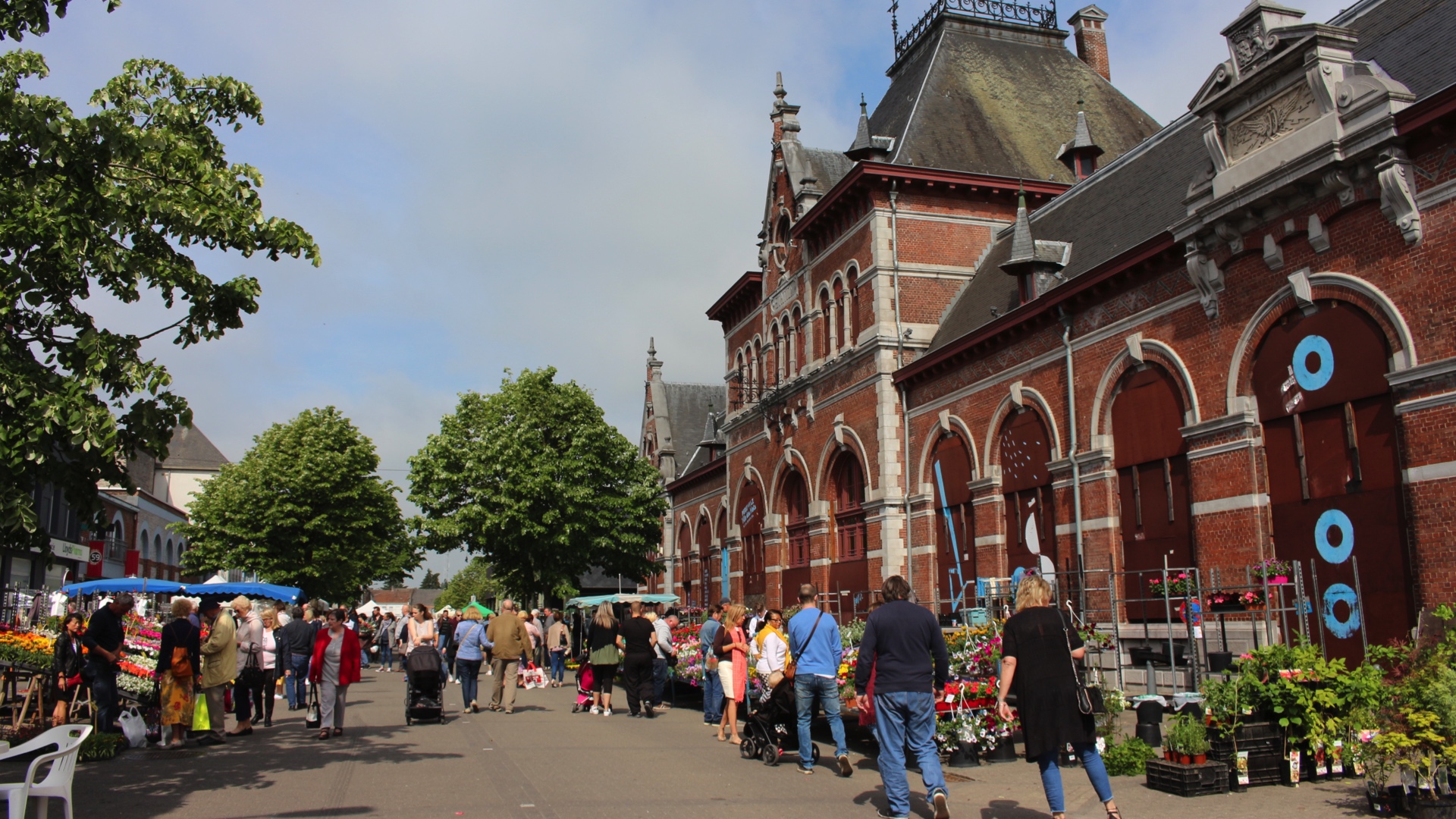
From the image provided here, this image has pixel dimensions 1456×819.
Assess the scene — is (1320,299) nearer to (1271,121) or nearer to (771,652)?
(1271,121)

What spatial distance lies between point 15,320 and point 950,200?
2249 cm

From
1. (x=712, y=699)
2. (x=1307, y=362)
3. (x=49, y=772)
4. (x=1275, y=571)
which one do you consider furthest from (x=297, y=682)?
(x=1307, y=362)

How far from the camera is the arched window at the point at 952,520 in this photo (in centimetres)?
2373

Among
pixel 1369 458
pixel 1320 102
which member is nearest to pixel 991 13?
pixel 1320 102

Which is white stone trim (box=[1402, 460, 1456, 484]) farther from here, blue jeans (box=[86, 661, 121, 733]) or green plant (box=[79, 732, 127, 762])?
blue jeans (box=[86, 661, 121, 733])

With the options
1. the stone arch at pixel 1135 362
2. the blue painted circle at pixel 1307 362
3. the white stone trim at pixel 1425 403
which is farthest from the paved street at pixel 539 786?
the stone arch at pixel 1135 362

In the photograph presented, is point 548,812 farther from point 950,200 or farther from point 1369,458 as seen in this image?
point 950,200

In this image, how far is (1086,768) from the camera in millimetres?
7191

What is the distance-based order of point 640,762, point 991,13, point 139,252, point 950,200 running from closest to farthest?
point 139,252 → point 640,762 → point 950,200 → point 991,13

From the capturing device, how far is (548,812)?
812 cm

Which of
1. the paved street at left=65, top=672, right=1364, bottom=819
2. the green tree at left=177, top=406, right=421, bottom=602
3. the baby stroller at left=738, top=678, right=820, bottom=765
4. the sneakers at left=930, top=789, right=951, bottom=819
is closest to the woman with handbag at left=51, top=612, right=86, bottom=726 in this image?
the paved street at left=65, top=672, right=1364, bottom=819

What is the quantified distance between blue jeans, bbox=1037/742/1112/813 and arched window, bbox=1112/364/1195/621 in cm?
1034

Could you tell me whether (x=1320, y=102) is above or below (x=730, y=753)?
above

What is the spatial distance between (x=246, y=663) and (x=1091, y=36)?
30325 mm
